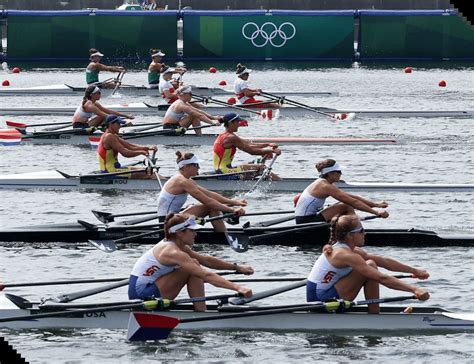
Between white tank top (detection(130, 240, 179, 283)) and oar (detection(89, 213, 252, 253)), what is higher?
white tank top (detection(130, 240, 179, 283))

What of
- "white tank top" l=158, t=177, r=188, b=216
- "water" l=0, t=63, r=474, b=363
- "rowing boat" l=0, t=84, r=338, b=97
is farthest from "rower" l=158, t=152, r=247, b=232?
"rowing boat" l=0, t=84, r=338, b=97

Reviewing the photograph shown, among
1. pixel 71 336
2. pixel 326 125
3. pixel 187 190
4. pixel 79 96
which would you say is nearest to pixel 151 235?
pixel 187 190

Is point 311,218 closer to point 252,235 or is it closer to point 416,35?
point 252,235

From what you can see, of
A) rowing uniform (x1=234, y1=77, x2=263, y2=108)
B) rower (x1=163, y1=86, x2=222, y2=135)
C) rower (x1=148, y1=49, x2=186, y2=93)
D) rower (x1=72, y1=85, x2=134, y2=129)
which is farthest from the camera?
rower (x1=148, y1=49, x2=186, y2=93)

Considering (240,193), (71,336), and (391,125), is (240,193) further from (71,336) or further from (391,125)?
(391,125)

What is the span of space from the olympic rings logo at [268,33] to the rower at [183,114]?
23.7 meters

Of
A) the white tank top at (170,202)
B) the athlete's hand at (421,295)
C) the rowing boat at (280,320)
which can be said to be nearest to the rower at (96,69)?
the white tank top at (170,202)

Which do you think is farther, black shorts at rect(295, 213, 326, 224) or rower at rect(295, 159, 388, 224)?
black shorts at rect(295, 213, 326, 224)

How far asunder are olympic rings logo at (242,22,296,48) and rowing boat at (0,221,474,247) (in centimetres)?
3537

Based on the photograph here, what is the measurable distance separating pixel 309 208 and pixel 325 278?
204 inches

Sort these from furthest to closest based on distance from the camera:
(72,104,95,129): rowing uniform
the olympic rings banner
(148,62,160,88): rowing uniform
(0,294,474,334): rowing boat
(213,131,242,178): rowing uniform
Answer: the olympic rings banner
(148,62,160,88): rowing uniform
(72,104,95,129): rowing uniform
(213,131,242,178): rowing uniform
(0,294,474,334): rowing boat

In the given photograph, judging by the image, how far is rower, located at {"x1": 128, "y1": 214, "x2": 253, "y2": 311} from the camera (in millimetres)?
15477

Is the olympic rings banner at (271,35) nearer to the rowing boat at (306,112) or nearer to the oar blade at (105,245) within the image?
the rowing boat at (306,112)

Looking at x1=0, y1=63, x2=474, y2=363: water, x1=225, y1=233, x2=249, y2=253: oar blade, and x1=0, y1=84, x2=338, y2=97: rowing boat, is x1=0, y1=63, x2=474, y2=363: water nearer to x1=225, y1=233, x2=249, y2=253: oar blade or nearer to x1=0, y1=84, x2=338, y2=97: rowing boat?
x1=225, y1=233, x2=249, y2=253: oar blade
